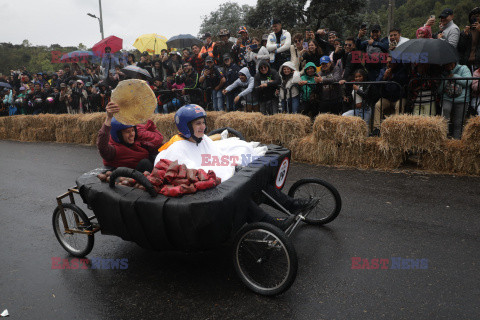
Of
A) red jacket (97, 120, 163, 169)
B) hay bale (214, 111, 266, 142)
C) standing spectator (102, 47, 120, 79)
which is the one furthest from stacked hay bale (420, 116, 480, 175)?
standing spectator (102, 47, 120, 79)

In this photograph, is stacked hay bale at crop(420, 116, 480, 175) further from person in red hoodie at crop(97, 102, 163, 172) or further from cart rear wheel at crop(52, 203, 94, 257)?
cart rear wheel at crop(52, 203, 94, 257)

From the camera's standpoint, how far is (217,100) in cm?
1048

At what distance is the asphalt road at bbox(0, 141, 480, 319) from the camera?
305 cm

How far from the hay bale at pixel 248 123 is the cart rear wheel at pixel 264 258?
4897 mm

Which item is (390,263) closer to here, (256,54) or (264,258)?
(264,258)

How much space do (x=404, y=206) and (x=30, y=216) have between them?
556 cm

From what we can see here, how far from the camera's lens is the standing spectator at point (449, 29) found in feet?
25.5

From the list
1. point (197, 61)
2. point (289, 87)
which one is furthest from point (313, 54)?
point (197, 61)

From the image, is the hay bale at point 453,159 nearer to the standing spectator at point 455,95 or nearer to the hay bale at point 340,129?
the standing spectator at point 455,95

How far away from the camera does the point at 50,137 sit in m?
14.0

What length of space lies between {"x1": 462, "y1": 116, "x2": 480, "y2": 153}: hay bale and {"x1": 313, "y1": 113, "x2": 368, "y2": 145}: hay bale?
68.0 inches

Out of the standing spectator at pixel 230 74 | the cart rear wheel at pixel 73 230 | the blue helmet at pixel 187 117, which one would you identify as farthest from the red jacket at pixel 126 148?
the standing spectator at pixel 230 74

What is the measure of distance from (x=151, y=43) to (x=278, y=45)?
7.73 metres

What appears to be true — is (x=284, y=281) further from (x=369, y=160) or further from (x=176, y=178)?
(x=369, y=160)
